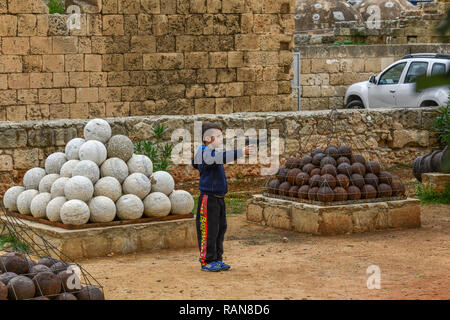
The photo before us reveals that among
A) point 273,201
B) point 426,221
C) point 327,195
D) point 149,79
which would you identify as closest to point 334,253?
point 327,195

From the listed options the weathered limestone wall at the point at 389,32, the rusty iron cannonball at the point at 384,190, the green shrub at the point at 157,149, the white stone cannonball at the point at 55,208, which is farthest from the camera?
the weathered limestone wall at the point at 389,32

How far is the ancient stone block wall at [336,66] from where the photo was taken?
22844 mm

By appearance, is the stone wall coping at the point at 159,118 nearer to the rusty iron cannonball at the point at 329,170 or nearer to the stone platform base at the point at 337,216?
the stone platform base at the point at 337,216

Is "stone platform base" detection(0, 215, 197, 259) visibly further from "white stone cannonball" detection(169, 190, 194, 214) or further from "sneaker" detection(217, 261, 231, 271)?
"sneaker" detection(217, 261, 231, 271)

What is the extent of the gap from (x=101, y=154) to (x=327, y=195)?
2768 mm

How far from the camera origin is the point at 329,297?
226 inches

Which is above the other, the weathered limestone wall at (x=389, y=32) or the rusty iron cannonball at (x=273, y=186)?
the weathered limestone wall at (x=389, y=32)

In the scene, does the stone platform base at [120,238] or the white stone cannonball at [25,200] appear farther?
the white stone cannonball at [25,200]

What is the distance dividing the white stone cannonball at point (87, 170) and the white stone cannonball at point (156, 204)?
0.61 metres

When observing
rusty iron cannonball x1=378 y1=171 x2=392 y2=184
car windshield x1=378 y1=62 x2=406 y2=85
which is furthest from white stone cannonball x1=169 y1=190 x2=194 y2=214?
car windshield x1=378 y1=62 x2=406 y2=85

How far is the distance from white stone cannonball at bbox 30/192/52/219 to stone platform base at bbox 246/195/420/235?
293 centimetres

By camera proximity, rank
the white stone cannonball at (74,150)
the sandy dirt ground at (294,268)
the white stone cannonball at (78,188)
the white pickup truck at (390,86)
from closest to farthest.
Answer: the sandy dirt ground at (294,268)
the white stone cannonball at (78,188)
the white stone cannonball at (74,150)
the white pickup truck at (390,86)

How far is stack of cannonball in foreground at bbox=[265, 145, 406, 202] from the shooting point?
351 inches

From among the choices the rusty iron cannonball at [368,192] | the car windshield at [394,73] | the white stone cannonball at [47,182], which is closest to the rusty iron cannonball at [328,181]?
the rusty iron cannonball at [368,192]
